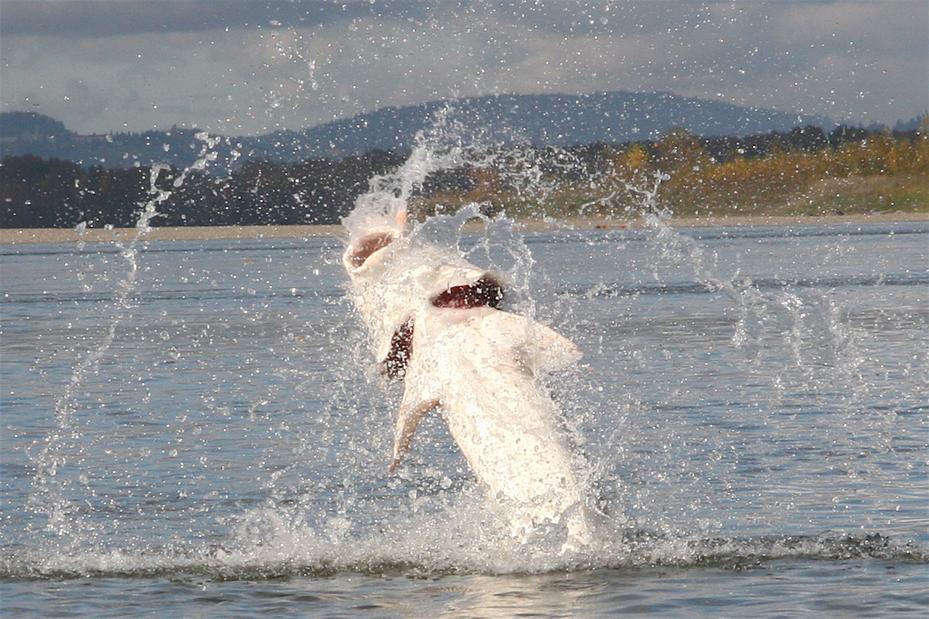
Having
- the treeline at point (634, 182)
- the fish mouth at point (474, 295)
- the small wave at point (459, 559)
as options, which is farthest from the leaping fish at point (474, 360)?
the treeline at point (634, 182)

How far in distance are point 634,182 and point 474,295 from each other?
95050 millimetres

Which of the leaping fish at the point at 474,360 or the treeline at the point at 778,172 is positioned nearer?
the leaping fish at the point at 474,360

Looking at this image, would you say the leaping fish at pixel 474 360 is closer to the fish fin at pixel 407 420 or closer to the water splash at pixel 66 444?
the fish fin at pixel 407 420

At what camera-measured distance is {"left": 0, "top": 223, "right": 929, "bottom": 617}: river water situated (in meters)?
10.3

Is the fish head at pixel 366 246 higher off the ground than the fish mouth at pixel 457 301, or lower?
higher

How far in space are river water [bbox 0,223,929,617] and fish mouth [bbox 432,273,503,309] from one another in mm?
447

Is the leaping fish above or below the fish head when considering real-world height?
below

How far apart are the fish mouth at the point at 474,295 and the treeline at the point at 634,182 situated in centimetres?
8332

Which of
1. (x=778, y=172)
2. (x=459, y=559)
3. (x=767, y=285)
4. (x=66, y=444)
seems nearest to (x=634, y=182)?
(x=778, y=172)

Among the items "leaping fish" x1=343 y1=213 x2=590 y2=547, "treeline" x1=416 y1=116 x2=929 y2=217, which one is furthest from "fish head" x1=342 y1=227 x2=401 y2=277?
"treeline" x1=416 y1=116 x2=929 y2=217

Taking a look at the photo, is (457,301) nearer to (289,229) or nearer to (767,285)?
(767,285)

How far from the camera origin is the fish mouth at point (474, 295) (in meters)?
9.95

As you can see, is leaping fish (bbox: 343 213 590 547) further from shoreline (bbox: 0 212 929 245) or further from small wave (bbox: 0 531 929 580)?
shoreline (bbox: 0 212 929 245)

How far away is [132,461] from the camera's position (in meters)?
15.9
